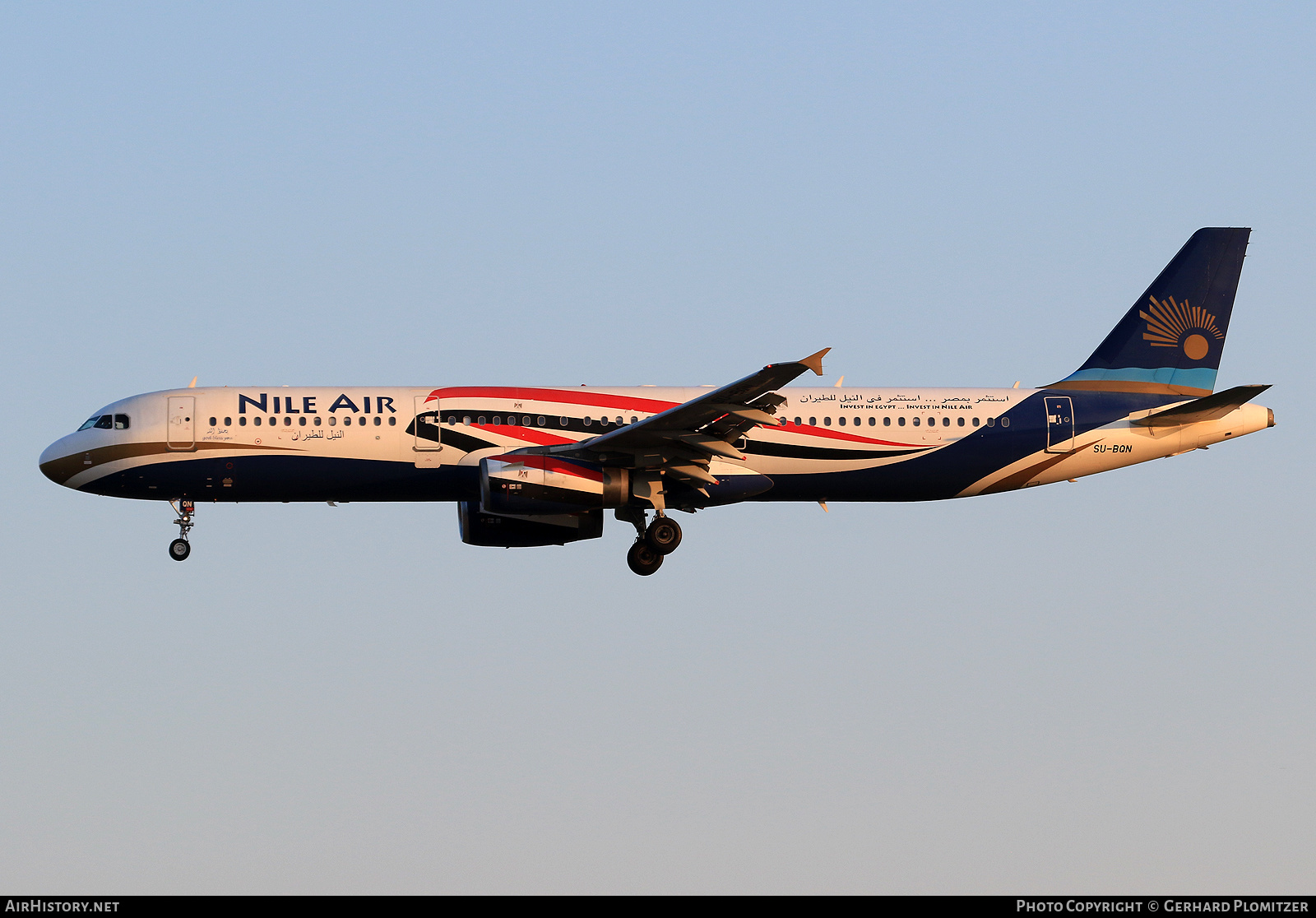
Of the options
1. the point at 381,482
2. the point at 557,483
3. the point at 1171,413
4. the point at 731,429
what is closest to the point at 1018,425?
the point at 1171,413

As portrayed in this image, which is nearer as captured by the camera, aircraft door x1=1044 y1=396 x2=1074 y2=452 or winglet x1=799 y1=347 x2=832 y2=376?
winglet x1=799 y1=347 x2=832 y2=376

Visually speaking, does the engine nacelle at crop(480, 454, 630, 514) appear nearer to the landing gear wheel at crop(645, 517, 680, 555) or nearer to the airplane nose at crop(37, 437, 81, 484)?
the landing gear wheel at crop(645, 517, 680, 555)

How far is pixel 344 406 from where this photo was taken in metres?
36.4

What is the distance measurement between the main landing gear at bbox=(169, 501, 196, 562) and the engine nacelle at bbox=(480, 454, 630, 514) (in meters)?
7.65

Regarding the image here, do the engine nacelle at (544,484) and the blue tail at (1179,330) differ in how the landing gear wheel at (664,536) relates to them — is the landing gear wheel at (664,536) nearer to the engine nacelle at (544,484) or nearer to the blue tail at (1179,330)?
the engine nacelle at (544,484)

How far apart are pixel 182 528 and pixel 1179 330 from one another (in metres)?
25.9

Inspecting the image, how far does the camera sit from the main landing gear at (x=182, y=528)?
3669cm

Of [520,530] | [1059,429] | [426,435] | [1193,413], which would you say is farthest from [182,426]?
[1193,413]

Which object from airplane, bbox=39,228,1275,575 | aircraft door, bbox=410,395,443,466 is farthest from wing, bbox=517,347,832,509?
aircraft door, bbox=410,395,443,466

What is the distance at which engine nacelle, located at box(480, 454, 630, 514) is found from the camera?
3400cm

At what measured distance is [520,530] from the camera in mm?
38156

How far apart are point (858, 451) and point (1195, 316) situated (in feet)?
33.9

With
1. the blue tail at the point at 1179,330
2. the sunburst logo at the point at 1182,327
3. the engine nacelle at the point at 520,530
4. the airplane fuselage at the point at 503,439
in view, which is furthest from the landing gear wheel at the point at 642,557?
the sunburst logo at the point at 1182,327

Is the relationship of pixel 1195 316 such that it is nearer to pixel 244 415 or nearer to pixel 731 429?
pixel 731 429
